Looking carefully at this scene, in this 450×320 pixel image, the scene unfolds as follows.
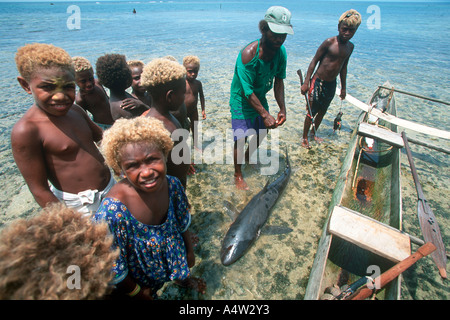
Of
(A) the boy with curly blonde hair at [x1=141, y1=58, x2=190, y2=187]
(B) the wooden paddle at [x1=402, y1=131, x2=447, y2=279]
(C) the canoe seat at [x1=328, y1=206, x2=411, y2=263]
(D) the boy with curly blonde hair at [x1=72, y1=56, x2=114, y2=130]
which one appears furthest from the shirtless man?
(D) the boy with curly blonde hair at [x1=72, y1=56, x2=114, y2=130]

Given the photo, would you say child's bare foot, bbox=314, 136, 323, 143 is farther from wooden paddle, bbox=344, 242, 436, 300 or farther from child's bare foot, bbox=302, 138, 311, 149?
wooden paddle, bbox=344, 242, 436, 300

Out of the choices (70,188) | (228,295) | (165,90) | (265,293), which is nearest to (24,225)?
(70,188)

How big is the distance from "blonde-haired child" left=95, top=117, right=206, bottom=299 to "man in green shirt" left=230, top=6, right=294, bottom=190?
6.66 ft

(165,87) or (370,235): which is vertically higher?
(165,87)

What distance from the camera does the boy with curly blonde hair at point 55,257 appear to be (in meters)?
0.87

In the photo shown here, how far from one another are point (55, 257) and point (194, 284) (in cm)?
204

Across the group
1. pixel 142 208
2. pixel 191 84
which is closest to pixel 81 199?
pixel 142 208

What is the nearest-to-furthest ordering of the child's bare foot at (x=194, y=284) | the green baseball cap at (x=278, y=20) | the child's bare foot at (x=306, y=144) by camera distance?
the child's bare foot at (x=194, y=284) → the green baseball cap at (x=278, y=20) → the child's bare foot at (x=306, y=144)

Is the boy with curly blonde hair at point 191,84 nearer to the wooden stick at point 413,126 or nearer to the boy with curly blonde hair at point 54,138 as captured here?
the boy with curly blonde hair at point 54,138

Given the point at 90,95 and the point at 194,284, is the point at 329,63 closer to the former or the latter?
the point at 90,95

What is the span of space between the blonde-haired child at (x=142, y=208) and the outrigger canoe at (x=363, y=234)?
154 centimetres

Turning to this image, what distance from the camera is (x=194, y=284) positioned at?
265cm

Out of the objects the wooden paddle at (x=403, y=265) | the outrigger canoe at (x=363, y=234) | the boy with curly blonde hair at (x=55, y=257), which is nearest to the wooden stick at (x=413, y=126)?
the outrigger canoe at (x=363, y=234)
